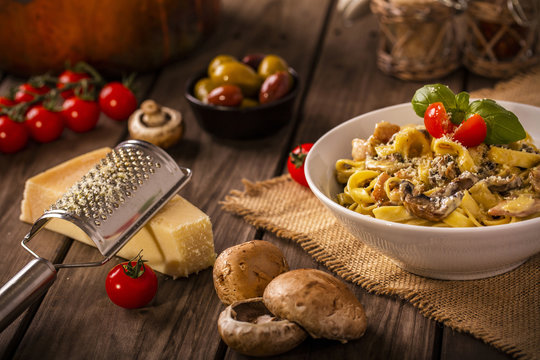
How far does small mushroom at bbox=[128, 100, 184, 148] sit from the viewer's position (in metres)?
2.76

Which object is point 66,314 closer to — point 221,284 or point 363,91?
point 221,284

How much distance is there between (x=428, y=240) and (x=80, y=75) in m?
2.22

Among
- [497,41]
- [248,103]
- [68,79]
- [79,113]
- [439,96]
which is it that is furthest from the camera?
[68,79]

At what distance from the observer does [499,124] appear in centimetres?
186

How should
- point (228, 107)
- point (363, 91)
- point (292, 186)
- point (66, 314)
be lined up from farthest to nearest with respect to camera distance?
point (363, 91) → point (228, 107) → point (292, 186) → point (66, 314)

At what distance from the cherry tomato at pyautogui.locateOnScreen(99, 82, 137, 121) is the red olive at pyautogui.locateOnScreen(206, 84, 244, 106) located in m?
0.53

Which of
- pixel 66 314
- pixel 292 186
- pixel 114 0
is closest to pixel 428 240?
pixel 292 186

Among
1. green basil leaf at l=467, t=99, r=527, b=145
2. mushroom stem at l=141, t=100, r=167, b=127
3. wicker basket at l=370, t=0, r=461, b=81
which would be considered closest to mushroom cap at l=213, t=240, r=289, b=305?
green basil leaf at l=467, t=99, r=527, b=145

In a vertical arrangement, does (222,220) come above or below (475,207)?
below

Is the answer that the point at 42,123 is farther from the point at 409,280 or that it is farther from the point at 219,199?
the point at 409,280

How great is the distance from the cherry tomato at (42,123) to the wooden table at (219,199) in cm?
6

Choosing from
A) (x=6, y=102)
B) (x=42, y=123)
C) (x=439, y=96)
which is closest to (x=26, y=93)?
(x=6, y=102)

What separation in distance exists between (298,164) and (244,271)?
0.72 m

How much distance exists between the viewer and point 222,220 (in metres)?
2.39
